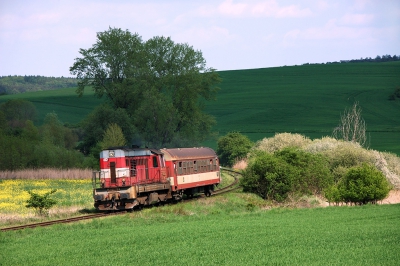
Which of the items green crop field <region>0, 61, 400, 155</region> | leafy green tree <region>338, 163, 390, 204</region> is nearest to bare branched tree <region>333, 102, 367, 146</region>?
green crop field <region>0, 61, 400, 155</region>

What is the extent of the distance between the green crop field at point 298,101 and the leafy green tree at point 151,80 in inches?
593

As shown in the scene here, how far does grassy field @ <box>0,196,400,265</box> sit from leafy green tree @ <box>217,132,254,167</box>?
39933 millimetres

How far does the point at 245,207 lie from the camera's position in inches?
1501

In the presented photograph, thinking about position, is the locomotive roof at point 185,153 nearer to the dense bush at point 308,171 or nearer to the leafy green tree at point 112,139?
the dense bush at point 308,171

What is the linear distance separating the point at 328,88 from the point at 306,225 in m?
110

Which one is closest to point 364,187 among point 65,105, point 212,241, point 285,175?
point 285,175

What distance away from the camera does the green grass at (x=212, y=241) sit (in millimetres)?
17938

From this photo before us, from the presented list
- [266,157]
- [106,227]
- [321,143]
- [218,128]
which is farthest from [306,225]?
[218,128]

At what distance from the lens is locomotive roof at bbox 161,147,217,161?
37.7 meters

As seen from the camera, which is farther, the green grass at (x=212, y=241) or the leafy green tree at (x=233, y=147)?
the leafy green tree at (x=233, y=147)

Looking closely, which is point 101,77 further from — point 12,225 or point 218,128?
point 12,225

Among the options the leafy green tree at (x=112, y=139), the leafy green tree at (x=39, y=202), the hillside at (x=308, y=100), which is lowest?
the leafy green tree at (x=39, y=202)

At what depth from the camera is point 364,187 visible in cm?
4006

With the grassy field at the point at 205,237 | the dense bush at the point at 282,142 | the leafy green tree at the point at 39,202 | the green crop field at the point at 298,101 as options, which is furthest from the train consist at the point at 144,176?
the green crop field at the point at 298,101
